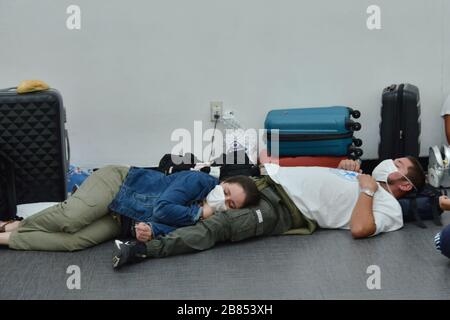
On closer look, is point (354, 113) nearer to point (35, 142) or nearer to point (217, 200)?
point (217, 200)

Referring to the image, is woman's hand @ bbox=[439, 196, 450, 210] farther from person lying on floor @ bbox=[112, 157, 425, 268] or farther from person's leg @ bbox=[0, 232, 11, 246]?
person's leg @ bbox=[0, 232, 11, 246]

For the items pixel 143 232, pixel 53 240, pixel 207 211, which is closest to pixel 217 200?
pixel 207 211

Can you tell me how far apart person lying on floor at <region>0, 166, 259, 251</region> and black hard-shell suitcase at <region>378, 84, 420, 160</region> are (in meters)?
1.14

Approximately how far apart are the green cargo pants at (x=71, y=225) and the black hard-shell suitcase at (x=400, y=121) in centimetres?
166

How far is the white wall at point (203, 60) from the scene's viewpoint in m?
3.39

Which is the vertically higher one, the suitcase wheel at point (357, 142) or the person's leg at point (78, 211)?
the suitcase wheel at point (357, 142)

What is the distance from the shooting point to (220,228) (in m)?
2.56

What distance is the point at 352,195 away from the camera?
270 cm

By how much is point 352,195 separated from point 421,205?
382mm

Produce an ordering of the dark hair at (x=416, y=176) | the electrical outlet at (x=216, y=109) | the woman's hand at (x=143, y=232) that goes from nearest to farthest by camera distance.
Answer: the woman's hand at (x=143, y=232), the dark hair at (x=416, y=176), the electrical outlet at (x=216, y=109)

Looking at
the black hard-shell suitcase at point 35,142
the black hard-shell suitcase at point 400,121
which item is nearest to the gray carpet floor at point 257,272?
the black hard-shell suitcase at point 35,142

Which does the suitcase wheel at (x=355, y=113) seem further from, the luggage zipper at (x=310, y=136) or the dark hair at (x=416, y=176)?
the dark hair at (x=416, y=176)
